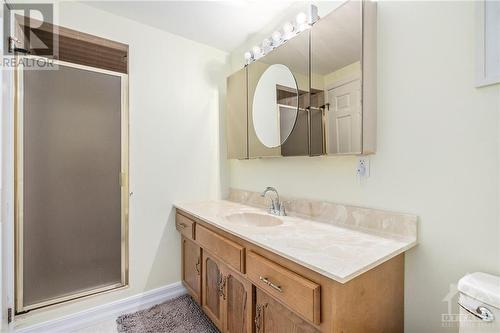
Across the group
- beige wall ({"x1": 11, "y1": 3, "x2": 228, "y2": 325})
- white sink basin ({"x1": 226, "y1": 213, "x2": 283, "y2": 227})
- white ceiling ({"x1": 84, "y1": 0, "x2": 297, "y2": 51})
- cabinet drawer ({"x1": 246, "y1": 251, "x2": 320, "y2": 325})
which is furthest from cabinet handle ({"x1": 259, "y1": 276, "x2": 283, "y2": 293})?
white ceiling ({"x1": 84, "y1": 0, "x2": 297, "y2": 51})

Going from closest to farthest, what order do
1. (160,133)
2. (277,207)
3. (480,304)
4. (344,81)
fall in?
(480,304) < (344,81) < (277,207) < (160,133)

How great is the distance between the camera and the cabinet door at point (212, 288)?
1.48 metres

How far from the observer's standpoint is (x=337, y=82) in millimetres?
1312

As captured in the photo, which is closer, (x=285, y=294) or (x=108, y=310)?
(x=285, y=294)

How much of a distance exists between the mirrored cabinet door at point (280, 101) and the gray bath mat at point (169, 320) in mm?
1311

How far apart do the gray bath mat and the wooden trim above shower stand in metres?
2.05

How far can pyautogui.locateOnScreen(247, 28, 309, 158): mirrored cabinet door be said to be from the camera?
152 cm

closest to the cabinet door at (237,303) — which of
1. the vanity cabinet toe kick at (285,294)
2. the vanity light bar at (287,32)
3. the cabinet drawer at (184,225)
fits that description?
the vanity cabinet toe kick at (285,294)

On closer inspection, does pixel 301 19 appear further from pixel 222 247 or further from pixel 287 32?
pixel 222 247

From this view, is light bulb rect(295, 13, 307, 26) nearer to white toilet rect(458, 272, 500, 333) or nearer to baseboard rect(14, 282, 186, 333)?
white toilet rect(458, 272, 500, 333)

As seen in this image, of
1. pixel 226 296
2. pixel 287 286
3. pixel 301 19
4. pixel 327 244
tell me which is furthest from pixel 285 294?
pixel 301 19

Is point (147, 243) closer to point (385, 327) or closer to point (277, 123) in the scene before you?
point (277, 123)

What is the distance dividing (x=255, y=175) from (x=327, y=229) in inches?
36.2

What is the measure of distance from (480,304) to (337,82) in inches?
43.9
